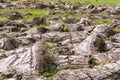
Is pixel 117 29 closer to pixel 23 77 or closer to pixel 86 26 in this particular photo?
pixel 86 26

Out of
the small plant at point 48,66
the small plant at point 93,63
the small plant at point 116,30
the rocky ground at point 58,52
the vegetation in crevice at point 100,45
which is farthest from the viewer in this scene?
the small plant at point 116,30

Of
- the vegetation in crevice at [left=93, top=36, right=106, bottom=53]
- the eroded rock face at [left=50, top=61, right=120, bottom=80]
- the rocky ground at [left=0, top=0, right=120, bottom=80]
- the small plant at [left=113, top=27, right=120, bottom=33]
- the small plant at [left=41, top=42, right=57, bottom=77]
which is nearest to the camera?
the eroded rock face at [left=50, top=61, right=120, bottom=80]

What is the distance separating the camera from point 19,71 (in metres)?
24.7

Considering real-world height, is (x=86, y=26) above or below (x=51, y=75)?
below

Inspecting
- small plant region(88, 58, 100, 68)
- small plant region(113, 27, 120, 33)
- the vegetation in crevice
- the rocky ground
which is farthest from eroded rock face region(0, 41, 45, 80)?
small plant region(113, 27, 120, 33)

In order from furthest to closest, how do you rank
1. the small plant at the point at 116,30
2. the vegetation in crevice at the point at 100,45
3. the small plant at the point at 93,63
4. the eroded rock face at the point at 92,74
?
the small plant at the point at 116,30 < the vegetation in crevice at the point at 100,45 < the small plant at the point at 93,63 < the eroded rock face at the point at 92,74

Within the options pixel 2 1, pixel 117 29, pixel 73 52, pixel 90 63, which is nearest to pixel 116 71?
pixel 90 63

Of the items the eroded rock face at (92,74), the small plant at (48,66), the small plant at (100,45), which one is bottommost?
the small plant at (100,45)

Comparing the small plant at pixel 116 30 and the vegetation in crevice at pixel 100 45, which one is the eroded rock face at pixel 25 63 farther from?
the small plant at pixel 116 30

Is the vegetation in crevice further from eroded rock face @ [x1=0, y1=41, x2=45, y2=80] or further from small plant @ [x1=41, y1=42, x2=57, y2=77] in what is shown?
eroded rock face @ [x1=0, y1=41, x2=45, y2=80]

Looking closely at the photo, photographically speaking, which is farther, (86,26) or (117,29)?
(86,26)

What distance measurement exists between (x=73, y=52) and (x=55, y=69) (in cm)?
393

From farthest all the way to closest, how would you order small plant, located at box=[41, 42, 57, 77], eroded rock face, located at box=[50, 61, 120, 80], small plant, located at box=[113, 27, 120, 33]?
small plant, located at box=[113, 27, 120, 33] < small plant, located at box=[41, 42, 57, 77] < eroded rock face, located at box=[50, 61, 120, 80]

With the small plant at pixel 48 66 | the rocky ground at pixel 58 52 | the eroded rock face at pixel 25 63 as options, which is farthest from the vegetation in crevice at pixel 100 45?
the eroded rock face at pixel 25 63
